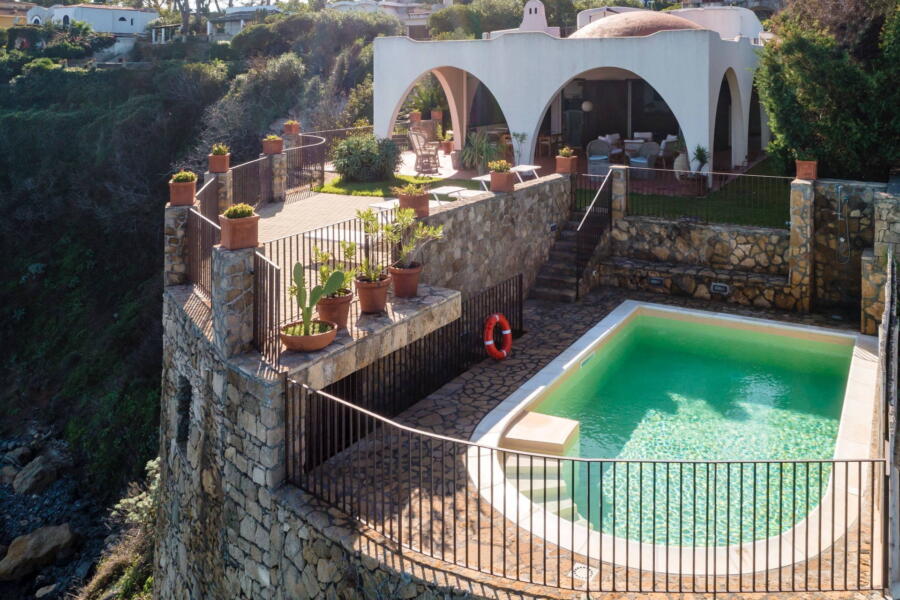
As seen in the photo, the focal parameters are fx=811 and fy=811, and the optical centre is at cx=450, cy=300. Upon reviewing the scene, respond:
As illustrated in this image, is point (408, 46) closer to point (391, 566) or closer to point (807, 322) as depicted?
point (807, 322)

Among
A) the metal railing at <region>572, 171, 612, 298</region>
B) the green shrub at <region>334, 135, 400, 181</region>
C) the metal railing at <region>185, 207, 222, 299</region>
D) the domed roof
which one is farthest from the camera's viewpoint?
the domed roof

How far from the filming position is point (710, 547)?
7645 millimetres

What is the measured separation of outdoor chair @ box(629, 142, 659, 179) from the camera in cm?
2014

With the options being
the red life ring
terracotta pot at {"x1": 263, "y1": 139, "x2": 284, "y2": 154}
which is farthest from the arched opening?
the red life ring

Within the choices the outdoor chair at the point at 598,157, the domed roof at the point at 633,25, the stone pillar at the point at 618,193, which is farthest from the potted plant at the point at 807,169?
the domed roof at the point at 633,25

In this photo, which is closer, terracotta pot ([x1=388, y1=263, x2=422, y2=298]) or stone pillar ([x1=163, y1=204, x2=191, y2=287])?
terracotta pot ([x1=388, y1=263, x2=422, y2=298])

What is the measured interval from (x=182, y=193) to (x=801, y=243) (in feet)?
35.1

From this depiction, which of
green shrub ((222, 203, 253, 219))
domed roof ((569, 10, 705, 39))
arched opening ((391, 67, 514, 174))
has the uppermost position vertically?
domed roof ((569, 10, 705, 39))

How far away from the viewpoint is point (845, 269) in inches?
577

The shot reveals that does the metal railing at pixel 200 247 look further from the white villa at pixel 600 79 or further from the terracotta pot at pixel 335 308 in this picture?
the white villa at pixel 600 79

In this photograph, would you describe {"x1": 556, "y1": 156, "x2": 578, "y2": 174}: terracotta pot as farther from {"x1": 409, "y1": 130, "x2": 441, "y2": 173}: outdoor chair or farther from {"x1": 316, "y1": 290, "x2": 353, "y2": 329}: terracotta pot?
{"x1": 316, "y1": 290, "x2": 353, "y2": 329}: terracotta pot

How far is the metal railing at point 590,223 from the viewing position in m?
16.0

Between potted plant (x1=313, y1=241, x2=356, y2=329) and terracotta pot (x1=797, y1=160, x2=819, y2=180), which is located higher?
terracotta pot (x1=797, y1=160, x2=819, y2=180)

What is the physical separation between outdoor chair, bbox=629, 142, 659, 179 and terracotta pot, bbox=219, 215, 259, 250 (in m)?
13.1
